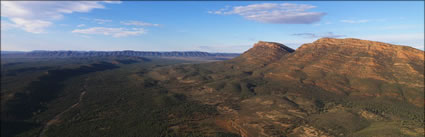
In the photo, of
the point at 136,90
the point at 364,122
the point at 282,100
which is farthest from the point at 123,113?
the point at 364,122

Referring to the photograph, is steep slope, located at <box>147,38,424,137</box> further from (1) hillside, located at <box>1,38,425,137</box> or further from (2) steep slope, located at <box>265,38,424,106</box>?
(1) hillside, located at <box>1,38,425,137</box>

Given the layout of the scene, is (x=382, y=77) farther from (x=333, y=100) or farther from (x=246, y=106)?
(x=246, y=106)

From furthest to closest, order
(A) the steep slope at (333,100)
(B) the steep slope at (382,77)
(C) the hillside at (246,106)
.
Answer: (B) the steep slope at (382,77)
(A) the steep slope at (333,100)
(C) the hillside at (246,106)

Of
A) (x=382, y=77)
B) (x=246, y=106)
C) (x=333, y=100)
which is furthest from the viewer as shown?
(x=382, y=77)

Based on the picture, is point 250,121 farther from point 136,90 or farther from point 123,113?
point 136,90

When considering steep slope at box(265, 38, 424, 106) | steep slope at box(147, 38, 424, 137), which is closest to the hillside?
steep slope at box(147, 38, 424, 137)

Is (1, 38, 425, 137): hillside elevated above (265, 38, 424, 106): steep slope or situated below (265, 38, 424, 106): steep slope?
below

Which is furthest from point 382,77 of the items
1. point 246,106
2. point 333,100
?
point 246,106

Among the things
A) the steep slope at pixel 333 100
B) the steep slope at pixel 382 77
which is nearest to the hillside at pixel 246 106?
the steep slope at pixel 333 100

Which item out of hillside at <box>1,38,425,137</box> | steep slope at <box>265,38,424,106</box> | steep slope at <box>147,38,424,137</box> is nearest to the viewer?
hillside at <box>1,38,425,137</box>

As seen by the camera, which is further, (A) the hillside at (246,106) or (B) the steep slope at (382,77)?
(B) the steep slope at (382,77)

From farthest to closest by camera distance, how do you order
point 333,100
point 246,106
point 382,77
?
point 382,77 → point 333,100 → point 246,106

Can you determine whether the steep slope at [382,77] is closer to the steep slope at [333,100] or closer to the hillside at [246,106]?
the steep slope at [333,100]
